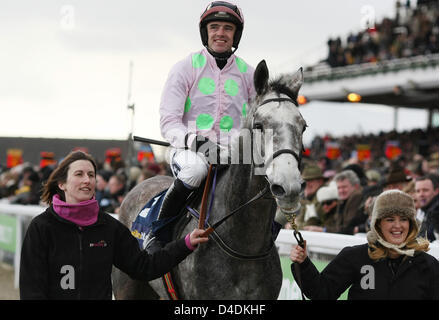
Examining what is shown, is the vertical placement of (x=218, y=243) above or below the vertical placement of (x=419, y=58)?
below

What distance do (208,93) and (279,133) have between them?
2.88 ft

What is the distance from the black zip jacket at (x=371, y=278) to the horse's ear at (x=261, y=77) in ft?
3.10

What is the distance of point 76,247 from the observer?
291 centimetres

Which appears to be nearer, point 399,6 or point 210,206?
point 210,206

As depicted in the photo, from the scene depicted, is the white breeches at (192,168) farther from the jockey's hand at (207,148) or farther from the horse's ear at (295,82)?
the horse's ear at (295,82)

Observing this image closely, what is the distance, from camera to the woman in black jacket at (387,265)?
2965 mm

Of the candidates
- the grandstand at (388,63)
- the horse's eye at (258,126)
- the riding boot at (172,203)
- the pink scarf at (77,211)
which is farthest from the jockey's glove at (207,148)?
the grandstand at (388,63)

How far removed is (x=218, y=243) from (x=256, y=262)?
229mm

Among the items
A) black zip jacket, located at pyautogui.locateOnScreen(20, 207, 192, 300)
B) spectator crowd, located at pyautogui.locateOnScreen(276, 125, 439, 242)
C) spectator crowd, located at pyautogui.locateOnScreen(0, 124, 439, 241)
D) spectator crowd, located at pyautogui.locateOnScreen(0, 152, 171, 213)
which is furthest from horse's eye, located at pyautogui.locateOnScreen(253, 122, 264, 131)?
spectator crowd, located at pyautogui.locateOnScreen(0, 152, 171, 213)

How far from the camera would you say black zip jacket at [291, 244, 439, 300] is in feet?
9.69

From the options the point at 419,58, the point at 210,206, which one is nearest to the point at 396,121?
the point at 419,58

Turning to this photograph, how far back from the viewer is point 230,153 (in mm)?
3523
